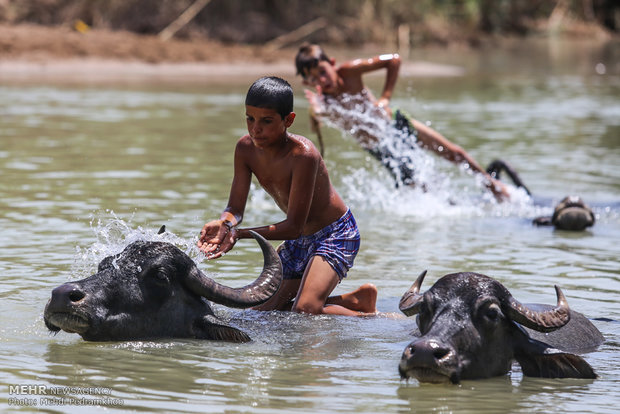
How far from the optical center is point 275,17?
34.2 metres

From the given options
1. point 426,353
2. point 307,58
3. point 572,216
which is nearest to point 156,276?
point 426,353

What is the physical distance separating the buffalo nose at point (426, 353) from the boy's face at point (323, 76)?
230 inches

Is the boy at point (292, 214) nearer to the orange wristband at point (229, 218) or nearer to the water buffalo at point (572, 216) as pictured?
the orange wristband at point (229, 218)

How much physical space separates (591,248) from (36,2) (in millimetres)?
26413

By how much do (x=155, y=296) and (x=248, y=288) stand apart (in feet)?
1.78

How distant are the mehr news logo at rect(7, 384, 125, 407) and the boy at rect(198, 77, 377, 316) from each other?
1.20m

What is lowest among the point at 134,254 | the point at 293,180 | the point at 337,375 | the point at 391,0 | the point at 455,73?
the point at 337,375

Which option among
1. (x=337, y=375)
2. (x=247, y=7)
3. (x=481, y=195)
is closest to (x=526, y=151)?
(x=481, y=195)

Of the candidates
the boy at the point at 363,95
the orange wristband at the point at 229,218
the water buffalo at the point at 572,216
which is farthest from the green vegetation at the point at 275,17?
the orange wristband at the point at 229,218

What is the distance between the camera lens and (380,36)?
34844mm

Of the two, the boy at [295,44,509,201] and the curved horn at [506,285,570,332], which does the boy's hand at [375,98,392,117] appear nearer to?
the boy at [295,44,509,201]

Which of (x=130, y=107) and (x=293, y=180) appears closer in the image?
(x=293, y=180)

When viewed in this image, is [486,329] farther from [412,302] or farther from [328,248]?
[328,248]

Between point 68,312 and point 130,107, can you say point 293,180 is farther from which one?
point 130,107
